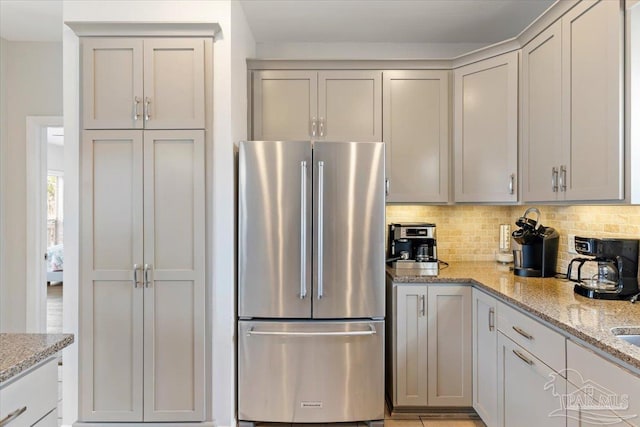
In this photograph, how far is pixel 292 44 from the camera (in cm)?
314

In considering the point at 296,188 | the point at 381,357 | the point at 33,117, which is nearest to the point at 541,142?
the point at 296,188

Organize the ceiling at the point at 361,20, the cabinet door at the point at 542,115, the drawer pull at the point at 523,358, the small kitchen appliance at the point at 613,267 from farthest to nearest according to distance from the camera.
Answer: the ceiling at the point at 361,20 → the cabinet door at the point at 542,115 → the small kitchen appliance at the point at 613,267 → the drawer pull at the point at 523,358

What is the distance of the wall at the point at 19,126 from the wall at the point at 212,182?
123 centimetres

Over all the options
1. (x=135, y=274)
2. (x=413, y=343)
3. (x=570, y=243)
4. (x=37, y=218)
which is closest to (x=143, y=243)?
(x=135, y=274)

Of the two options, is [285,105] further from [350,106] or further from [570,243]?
[570,243]

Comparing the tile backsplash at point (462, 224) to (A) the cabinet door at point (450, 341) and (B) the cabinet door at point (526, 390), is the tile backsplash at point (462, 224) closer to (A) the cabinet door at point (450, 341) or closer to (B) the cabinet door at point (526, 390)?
(A) the cabinet door at point (450, 341)

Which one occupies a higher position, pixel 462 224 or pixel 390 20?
pixel 390 20

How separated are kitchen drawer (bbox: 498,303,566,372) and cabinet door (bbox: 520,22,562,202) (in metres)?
0.71

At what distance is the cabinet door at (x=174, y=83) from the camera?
220 cm

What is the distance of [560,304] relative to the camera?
1734 mm

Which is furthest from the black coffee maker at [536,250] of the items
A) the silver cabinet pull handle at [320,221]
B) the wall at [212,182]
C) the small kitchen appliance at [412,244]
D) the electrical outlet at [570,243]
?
the wall at [212,182]

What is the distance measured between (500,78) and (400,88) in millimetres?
684

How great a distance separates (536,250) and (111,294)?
2.69m

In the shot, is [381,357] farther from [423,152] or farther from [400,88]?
[400,88]
